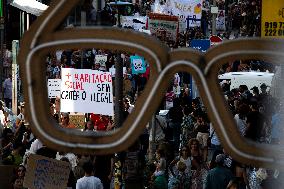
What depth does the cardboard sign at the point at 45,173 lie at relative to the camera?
9.20 meters

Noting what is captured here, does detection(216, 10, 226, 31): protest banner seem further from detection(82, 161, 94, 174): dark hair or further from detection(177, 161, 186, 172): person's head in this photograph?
detection(82, 161, 94, 174): dark hair

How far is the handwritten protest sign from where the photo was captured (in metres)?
10.9

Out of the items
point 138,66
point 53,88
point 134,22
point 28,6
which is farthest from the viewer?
point 134,22

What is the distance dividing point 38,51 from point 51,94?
9131 mm

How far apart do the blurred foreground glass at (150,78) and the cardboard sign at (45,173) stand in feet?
11.9

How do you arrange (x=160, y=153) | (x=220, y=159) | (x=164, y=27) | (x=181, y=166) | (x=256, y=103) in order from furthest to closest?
(x=164, y=27)
(x=256, y=103)
(x=160, y=153)
(x=181, y=166)
(x=220, y=159)

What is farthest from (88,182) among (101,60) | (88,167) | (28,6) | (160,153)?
(28,6)

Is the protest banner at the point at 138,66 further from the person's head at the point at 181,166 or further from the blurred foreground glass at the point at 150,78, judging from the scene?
the blurred foreground glass at the point at 150,78

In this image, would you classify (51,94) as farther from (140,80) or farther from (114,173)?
(140,80)

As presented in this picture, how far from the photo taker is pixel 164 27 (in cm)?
1641

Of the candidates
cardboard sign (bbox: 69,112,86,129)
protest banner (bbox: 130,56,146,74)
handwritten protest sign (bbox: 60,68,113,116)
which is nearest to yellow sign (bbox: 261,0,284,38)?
handwritten protest sign (bbox: 60,68,113,116)

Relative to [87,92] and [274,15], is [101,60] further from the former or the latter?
[274,15]

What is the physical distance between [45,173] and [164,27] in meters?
7.58

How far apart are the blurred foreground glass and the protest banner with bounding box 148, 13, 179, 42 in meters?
10.2
